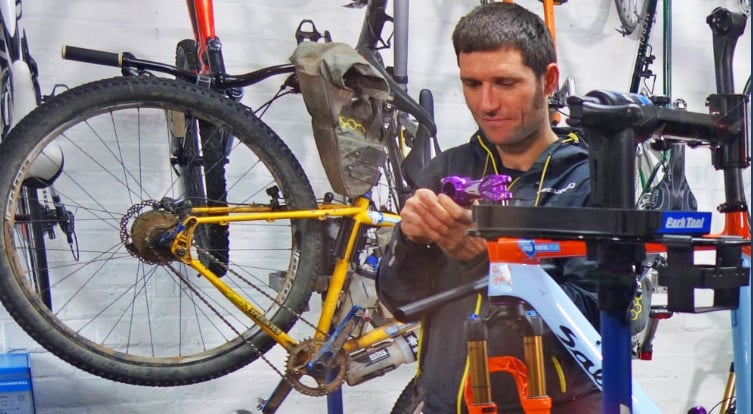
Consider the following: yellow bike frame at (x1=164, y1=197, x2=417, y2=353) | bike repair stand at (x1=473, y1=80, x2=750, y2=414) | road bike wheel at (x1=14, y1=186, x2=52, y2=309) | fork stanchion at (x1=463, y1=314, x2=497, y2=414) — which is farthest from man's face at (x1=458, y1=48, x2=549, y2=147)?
road bike wheel at (x1=14, y1=186, x2=52, y2=309)

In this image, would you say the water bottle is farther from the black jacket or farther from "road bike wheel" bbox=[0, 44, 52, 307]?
"road bike wheel" bbox=[0, 44, 52, 307]

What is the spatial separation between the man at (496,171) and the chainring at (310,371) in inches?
20.7

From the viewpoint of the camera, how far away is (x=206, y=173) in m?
1.94

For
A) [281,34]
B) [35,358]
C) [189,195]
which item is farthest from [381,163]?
[35,358]

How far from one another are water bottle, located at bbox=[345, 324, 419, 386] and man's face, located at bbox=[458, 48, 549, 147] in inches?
30.4

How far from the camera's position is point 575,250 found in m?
0.94

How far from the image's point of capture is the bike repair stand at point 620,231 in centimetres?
77

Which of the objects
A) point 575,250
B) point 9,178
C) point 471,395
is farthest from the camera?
point 9,178

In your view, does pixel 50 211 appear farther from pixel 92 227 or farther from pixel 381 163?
pixel 381 163

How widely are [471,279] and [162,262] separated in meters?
0.76

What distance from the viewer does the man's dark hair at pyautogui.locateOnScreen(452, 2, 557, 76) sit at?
133cm

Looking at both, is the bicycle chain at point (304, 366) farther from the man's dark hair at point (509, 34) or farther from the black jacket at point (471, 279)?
the man's dark hair at point (509, 34)

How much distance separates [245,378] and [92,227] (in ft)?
1.87

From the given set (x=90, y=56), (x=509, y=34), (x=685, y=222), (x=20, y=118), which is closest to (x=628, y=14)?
(x=509, y=34)
